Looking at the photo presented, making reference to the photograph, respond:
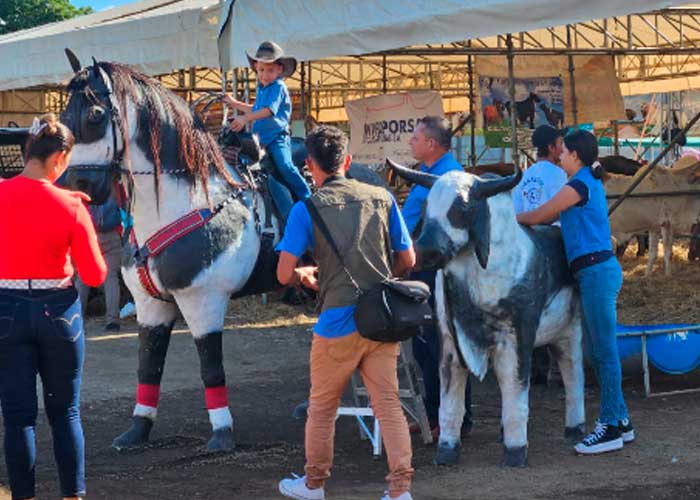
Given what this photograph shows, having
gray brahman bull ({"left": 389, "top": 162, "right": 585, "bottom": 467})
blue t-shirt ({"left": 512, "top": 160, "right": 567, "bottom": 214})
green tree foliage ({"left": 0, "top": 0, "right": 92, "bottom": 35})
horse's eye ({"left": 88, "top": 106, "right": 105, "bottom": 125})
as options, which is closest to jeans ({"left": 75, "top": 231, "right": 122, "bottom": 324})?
horse's eye ({"left": 88, "top": 106, "right": 105, "bottom": 125})

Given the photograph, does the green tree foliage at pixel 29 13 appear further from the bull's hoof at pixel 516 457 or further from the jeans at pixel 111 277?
the bull's hoof at pixel 516 457


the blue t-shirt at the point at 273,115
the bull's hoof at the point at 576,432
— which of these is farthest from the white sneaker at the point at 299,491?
the blue t-shirt at the point at 273,115

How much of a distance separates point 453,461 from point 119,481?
1867mm

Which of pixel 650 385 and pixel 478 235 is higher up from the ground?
pixel 478 235

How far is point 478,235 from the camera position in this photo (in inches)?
254

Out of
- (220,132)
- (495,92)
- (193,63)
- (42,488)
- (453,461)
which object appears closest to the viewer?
(42,488)

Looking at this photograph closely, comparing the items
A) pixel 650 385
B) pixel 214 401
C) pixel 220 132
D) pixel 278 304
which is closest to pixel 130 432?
pixel 214 401

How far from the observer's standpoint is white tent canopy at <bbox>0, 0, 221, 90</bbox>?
11.5m

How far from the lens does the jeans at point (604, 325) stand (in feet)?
22.4

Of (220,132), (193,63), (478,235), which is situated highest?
(193,63)

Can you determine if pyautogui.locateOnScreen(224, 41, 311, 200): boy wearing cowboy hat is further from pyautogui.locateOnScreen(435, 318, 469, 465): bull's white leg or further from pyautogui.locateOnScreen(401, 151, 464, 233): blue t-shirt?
pyautogui.locateOnScreen(435, 318, 469, 465): bull's white leg

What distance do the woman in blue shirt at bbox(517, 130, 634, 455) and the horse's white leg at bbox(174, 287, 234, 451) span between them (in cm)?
193

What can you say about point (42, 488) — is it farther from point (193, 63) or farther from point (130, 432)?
point (193, 63)

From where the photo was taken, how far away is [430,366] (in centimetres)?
775
